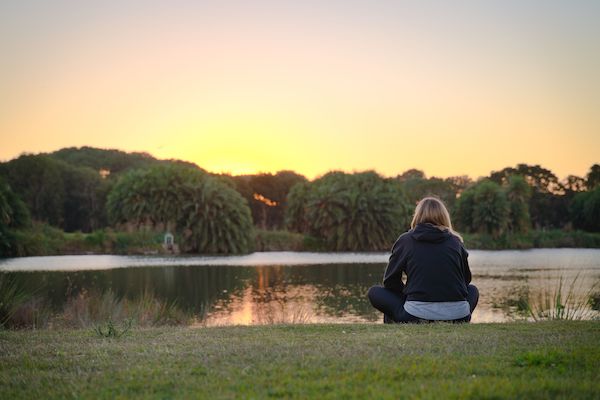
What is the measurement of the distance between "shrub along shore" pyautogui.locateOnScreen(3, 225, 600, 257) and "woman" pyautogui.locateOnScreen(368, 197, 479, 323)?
4492cm

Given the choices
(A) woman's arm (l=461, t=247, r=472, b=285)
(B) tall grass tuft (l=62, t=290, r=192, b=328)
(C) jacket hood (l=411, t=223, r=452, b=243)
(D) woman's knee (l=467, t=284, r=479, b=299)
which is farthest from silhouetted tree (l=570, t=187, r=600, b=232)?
(C) jacket hood (l=411, t=223, r=452, b=243)

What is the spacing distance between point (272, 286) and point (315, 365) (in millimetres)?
19871

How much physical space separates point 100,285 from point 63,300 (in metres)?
4.88

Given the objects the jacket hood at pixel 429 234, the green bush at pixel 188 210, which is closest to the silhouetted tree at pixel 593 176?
the green bush at pixel 188 210

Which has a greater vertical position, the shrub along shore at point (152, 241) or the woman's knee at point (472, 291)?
the woman's knee at point (472, 291)

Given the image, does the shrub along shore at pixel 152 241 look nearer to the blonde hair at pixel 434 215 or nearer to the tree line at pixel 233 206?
the tree line at pixel 233 206

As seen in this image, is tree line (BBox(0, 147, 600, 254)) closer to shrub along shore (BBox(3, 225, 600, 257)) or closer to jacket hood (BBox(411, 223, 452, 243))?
shrub along shore (BBox(3, 225, 600, 257))

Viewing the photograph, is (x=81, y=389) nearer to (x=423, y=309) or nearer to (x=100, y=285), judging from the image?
(x=423, y=309)

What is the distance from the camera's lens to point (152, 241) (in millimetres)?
54344

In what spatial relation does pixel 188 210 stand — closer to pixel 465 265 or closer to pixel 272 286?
pixel 272 286

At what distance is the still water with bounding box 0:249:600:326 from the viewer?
1670 centimetres

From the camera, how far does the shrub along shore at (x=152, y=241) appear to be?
160 feet

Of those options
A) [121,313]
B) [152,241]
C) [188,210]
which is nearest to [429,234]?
[121,313]

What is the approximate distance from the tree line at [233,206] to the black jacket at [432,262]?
42.8 m
